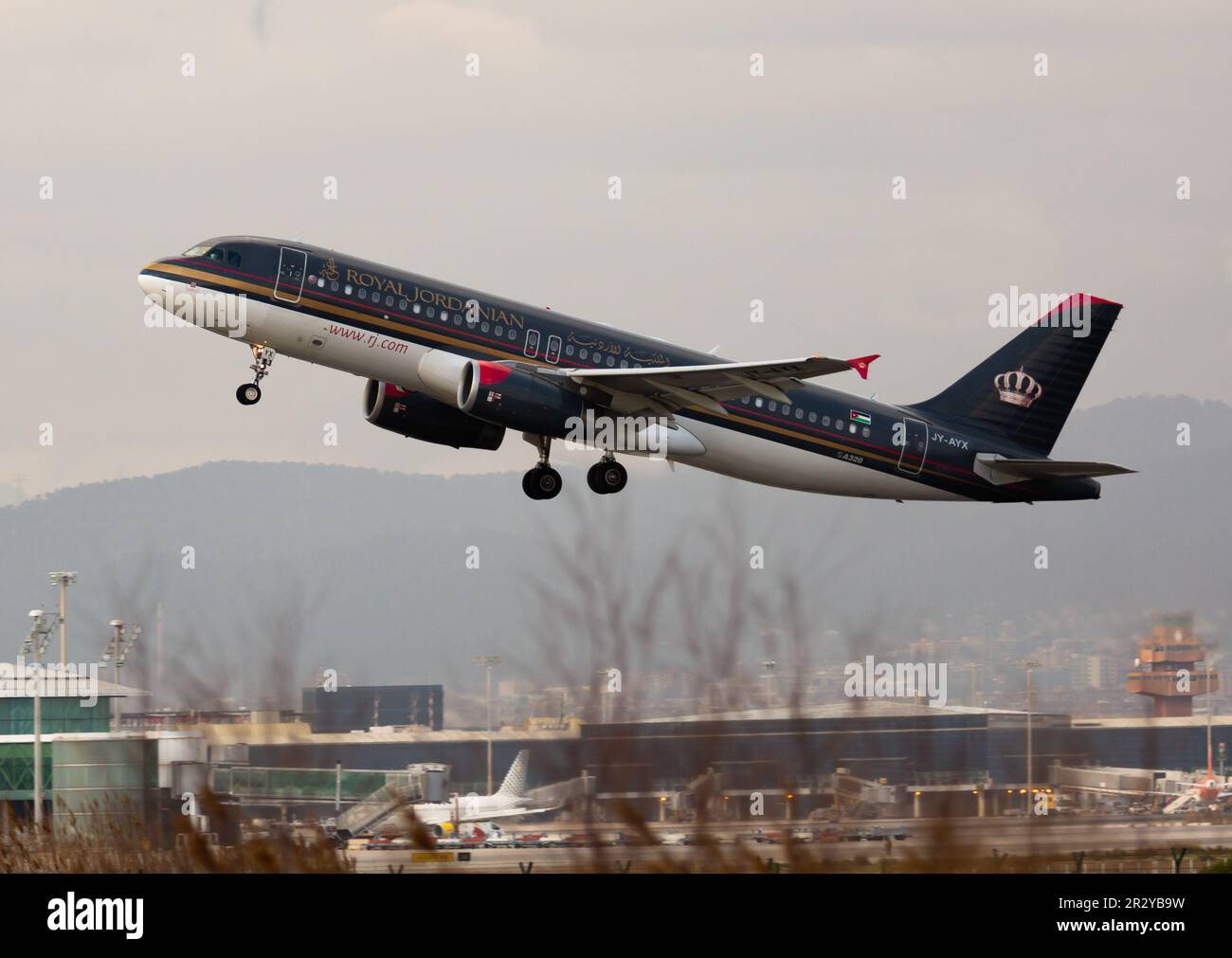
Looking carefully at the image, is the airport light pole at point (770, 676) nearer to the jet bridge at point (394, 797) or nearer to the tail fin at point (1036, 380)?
the jet bridge at point (394, 797)

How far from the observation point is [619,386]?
45.1m

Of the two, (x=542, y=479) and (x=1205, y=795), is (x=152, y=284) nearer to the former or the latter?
(x=542, y=479)

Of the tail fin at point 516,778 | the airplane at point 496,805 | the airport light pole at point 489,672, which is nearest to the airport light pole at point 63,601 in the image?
the airport light pole at point 489,672

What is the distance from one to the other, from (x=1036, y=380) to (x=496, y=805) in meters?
21.2

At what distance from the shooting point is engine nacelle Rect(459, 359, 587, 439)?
43188 millimetres

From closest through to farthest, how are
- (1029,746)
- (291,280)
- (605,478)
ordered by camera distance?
(291,280) < (1029,746) < (605,478)

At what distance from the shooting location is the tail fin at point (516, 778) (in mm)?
48531

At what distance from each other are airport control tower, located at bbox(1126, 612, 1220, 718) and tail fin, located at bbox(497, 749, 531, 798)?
55.8ft

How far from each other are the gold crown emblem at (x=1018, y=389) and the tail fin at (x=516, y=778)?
18.3 metres

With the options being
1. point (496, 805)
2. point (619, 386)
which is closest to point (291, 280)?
point (619, 386)

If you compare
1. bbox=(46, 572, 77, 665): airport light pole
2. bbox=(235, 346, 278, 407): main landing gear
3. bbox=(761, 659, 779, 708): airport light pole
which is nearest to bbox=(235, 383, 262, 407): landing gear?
bbox=(235, 346, 278, 407): main landing gear

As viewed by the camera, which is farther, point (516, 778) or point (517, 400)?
point (516, 778)
